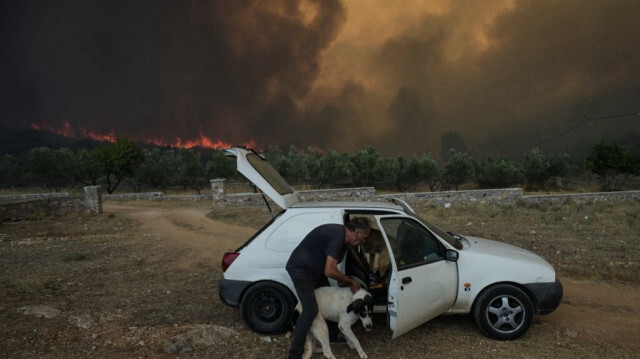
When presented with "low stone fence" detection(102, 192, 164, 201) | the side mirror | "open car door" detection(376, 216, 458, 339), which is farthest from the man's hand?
→ "low stone fence" detection(102, 192, 164, 201)

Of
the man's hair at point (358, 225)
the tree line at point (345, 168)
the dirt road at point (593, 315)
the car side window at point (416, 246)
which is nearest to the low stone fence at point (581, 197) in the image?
the dirt road at point (593, 315)

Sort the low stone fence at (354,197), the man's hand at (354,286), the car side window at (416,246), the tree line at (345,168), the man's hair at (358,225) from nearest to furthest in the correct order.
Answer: the man's hair at (358,225) → the man's hand at (354,286) → the car side window at (416,246) → the low stone fence at (354,197) → the tree line at (345,168)

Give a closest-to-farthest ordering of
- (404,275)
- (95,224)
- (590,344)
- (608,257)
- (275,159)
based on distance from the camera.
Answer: (404,275) → (590,344) → (608,257) → (95,224) → (275,159)

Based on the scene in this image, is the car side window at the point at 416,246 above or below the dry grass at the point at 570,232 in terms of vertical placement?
above

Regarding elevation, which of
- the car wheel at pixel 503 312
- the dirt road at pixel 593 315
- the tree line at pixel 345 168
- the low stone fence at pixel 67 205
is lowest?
the dirt road at pixel 593 315

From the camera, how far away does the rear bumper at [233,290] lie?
4.68 meters

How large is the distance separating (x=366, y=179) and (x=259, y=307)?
1450 inches

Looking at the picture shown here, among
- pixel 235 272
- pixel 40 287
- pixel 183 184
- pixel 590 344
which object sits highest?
pixel 183 184

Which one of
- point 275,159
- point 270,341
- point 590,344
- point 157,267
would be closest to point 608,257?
point 590,344

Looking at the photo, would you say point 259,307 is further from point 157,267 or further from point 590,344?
point 157,267

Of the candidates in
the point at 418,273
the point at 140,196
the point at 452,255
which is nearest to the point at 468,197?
the point at 452,255

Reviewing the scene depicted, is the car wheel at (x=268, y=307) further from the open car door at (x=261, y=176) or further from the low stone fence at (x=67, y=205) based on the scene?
the low stone fence at (x=67, y=205)

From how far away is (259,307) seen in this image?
4.75 meters

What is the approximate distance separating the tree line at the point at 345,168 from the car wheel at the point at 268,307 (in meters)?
35.0
